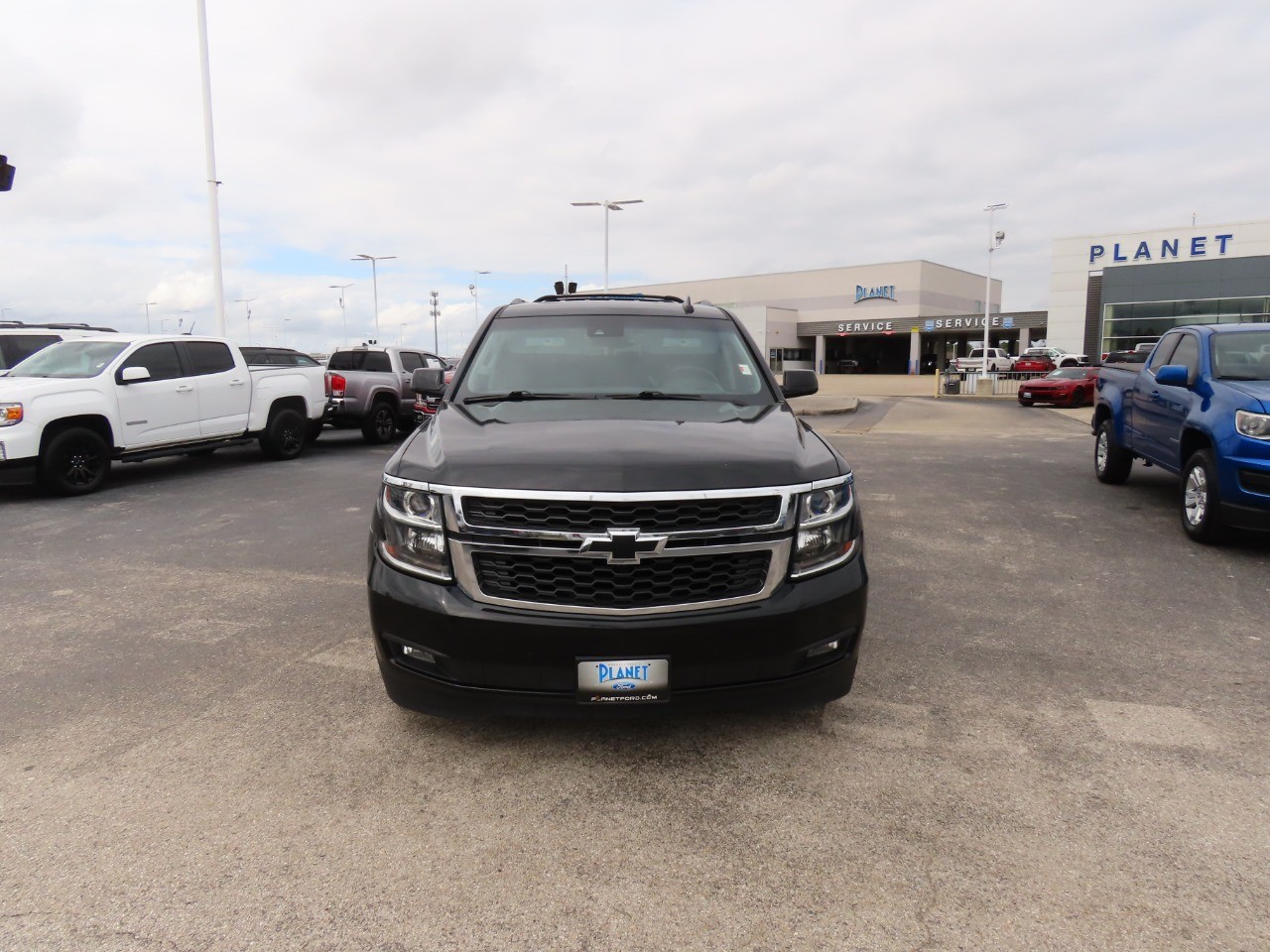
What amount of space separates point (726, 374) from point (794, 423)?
2.40ft

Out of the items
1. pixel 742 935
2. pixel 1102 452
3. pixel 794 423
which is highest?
pixel 794 423

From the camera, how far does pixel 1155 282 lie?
141 ft

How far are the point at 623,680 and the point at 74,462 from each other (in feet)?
29.6

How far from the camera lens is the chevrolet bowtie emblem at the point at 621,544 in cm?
280

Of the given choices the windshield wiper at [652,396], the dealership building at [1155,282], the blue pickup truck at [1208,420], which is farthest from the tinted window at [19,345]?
the dealership building at [1155,282]

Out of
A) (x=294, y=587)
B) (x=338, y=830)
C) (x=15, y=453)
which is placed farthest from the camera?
(x=15, y=453)

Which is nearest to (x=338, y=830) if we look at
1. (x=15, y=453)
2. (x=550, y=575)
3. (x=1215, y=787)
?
(x=550, y=575)

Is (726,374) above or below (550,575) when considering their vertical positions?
above

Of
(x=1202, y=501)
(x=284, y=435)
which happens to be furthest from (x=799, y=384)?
(x=284, y=435)

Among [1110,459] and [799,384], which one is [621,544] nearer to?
[799,384]

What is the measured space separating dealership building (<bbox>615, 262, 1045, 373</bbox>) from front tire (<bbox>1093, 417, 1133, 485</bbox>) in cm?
5803

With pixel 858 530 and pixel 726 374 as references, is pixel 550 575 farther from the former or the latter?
pixel 726 374

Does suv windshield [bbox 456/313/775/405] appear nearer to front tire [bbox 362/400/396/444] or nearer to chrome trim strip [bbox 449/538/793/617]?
chrome trim strip [bbox 449/538/793/617]

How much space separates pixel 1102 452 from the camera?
9.77 meters
